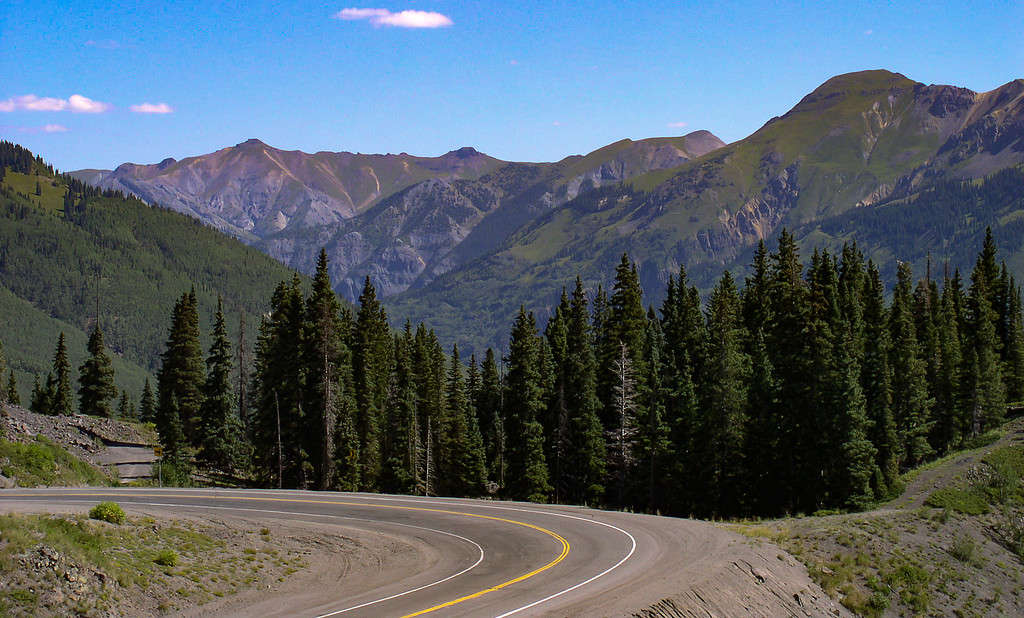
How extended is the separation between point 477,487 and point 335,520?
113 ft

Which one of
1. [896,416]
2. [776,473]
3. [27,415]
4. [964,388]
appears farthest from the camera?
[964,388]

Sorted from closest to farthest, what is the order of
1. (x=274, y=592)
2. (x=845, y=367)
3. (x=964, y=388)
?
1. (x=274, y=592)
2. (x=845, y=367)
3. (x=964, y=388)

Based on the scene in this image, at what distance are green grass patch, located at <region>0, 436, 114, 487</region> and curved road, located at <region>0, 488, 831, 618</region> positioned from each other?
6483 mm

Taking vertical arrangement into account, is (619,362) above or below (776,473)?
above

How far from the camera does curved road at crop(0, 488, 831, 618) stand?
26.6 m

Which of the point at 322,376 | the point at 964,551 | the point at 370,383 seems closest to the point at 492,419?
the point at 370,383

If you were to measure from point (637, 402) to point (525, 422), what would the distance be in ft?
29.3

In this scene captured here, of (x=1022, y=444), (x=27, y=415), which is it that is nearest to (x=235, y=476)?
(x=27, y=415)

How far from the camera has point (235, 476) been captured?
2891 inches

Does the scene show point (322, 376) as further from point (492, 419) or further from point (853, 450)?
point (853, 450)

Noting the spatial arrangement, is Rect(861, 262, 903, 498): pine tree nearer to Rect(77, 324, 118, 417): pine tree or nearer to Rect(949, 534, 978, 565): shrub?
Rect(949, 534, 978, 565): shrub

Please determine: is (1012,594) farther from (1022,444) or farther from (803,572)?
(1022,444)

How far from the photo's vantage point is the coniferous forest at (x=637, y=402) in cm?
5934

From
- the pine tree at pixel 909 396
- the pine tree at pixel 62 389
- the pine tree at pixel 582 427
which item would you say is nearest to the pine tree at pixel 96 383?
the pine tree at pixel 62 389
